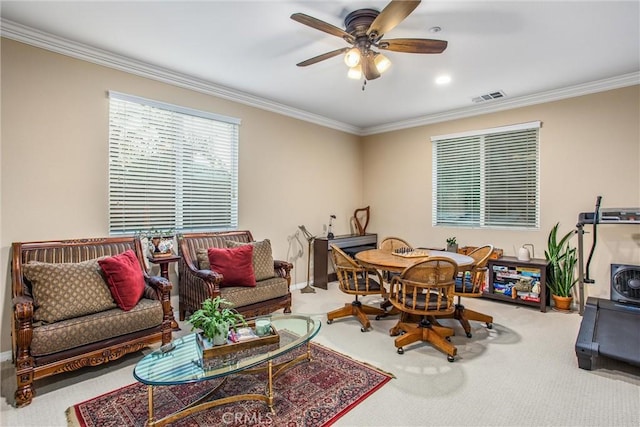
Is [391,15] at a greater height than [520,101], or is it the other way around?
[520,101]

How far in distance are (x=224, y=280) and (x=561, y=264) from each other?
4.23 metres

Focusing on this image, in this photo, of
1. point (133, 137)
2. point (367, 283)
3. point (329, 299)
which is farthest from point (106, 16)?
point (329, 299)

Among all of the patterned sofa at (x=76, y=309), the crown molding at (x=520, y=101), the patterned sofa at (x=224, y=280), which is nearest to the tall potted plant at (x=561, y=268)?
the crown molding at (x=520, y=101)

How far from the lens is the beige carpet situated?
2041mm

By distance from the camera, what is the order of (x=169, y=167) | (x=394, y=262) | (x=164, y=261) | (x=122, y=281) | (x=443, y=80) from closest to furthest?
(x=122, y=281) → (x=394, y=262) → (x=164, y=261) → (x=169, y=167) → (x=443, y=80)

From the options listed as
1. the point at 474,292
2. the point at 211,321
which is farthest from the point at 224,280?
the point at 474,292

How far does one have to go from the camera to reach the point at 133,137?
3.56 meters

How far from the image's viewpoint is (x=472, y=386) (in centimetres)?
239

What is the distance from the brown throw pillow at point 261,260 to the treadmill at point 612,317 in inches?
117

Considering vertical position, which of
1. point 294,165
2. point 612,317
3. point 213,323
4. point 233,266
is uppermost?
point 294,165

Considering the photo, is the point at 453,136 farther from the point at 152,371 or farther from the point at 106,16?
the point at 152,371

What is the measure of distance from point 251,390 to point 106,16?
10.2 feet

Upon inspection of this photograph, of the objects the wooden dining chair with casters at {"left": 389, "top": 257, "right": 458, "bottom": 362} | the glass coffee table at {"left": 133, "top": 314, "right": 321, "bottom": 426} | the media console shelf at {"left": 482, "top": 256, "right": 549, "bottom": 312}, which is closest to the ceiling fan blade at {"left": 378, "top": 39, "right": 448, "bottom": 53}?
the wooden dining chair with casters at {"left": 389, "top": 257, "right": 458, "bottom": 362}

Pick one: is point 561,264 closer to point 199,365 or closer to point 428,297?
point 428,297
